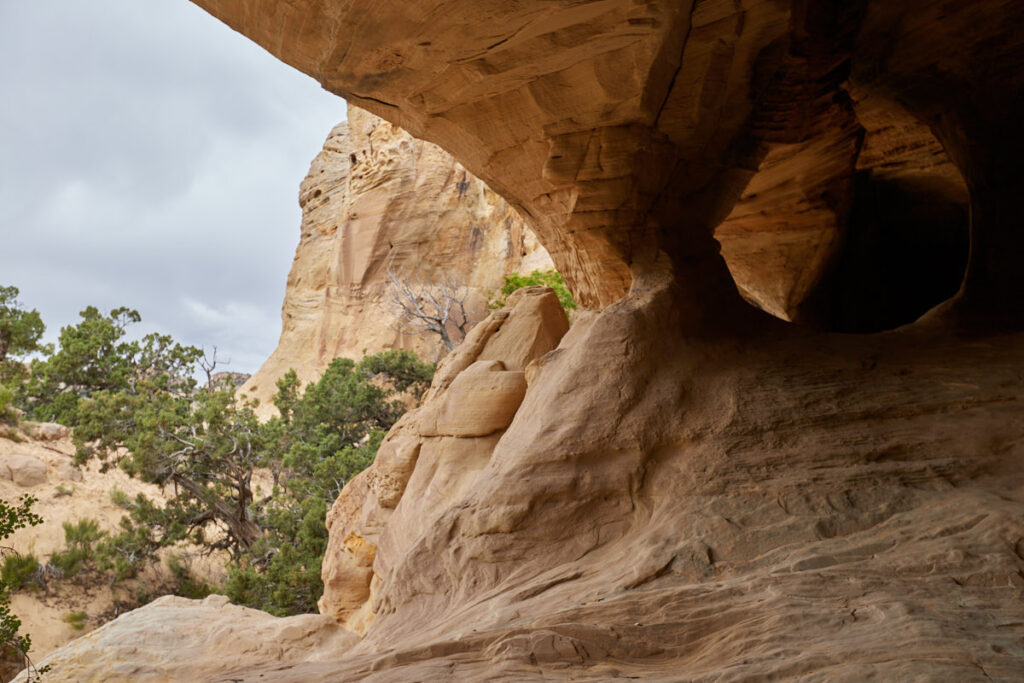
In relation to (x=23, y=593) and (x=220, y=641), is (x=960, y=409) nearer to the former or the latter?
(x=220, y=641)

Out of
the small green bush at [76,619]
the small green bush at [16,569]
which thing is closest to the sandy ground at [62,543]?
the small green bush at [76,619]

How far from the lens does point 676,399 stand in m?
5.01

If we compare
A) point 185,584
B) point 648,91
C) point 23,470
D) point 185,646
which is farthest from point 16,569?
point 23,470

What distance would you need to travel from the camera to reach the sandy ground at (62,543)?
46.4ft

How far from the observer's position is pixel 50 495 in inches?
717

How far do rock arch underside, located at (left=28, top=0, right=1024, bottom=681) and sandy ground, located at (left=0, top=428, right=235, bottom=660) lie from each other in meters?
10.1

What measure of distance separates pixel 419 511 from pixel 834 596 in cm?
385

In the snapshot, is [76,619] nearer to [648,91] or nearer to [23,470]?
[23,470]

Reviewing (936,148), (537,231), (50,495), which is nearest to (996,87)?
(936,148)

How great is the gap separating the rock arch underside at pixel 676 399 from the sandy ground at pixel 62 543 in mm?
10128

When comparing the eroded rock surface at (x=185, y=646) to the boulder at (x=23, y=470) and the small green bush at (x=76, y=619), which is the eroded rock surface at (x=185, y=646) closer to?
the small green bush at (x=76, y=619)

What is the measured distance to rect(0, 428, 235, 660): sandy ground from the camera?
14150 millimetres

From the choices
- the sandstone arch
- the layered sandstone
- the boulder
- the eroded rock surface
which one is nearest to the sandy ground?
the boulder

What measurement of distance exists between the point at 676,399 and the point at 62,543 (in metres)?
17.0
